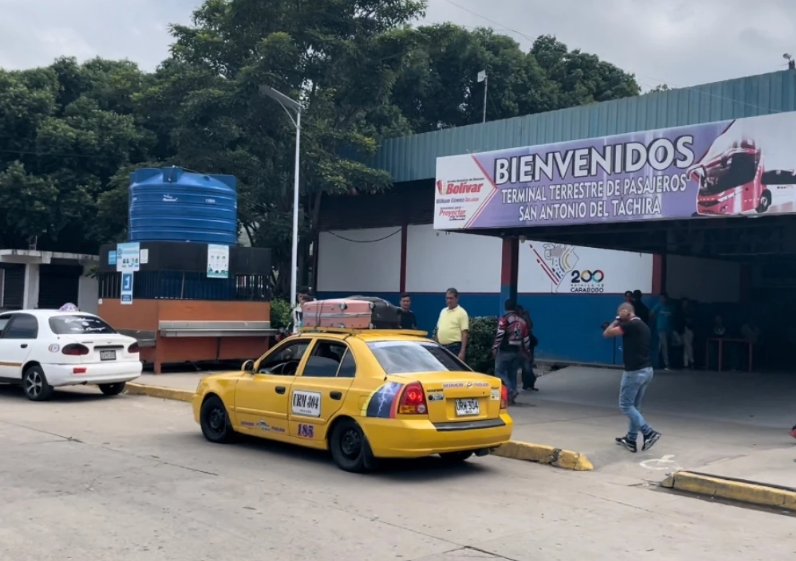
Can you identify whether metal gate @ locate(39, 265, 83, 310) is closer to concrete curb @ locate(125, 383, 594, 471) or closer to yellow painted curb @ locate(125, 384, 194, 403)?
yellow painted curb @ locate(125, 384, 194, 403)

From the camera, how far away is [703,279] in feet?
72.3

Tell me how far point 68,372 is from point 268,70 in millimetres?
13016

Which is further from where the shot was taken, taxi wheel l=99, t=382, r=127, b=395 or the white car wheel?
taxi wheel l=99, t=382, r=127, b=395

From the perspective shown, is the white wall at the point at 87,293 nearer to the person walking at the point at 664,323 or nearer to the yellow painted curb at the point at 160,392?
the yellow painted curb at the point at 160,392

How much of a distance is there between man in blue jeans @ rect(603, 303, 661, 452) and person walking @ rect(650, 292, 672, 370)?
971 cm

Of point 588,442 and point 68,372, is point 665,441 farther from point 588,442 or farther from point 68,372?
point 68,372

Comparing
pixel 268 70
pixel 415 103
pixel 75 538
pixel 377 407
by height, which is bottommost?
pixel 75 538

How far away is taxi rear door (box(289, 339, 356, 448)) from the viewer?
29.9ft

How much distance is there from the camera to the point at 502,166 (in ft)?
47.3

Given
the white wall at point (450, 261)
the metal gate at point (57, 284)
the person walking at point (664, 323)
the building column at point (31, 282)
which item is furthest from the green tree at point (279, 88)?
the person walking at point (664, 323)

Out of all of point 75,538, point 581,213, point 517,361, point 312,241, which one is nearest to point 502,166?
point 581,213

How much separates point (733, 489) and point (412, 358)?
3.43m

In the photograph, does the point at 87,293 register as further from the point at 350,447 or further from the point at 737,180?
the point at 737,180

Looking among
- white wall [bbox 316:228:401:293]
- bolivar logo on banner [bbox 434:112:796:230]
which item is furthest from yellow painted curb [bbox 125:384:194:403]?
white wall [bbox 316:228:401:293]
